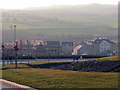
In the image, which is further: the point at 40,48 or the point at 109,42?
the point at 109,42

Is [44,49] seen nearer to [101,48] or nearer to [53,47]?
[53,47]

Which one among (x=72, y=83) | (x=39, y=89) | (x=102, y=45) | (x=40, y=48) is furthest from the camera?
(x=102, y=45)

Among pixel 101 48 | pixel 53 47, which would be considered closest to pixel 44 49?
pixel 53 47

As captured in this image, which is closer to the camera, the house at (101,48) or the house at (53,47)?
the house at (53,47)

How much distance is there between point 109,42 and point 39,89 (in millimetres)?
88785

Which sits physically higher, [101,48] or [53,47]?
[53,47]

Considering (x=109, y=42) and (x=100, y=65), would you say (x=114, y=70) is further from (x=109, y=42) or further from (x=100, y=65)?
(x=109, y=42)

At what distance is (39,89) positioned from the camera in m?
16.7

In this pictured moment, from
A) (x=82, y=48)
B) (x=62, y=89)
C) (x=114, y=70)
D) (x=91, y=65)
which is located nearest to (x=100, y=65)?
(x=91, y=65)

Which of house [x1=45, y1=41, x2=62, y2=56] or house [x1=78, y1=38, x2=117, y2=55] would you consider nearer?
house [x1=45, y1=41, x2=62, y2=56]

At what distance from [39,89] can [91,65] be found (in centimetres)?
1545

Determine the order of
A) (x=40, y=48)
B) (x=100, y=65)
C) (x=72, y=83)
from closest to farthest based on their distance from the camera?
(x=72, y=83) < (x=100, y=65) < (x=40, y=48)

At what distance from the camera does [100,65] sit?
30.3 metres

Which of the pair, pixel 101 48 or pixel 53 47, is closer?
Result: pixel 53 47
